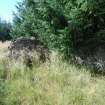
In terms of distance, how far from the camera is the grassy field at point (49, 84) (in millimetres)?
7023

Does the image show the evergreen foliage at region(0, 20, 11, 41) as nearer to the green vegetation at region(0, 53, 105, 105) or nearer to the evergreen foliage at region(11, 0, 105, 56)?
the evergreen foliage at region(11, 0, 105, 56)

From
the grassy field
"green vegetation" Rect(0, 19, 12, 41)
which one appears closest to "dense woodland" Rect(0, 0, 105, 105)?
the grassy field

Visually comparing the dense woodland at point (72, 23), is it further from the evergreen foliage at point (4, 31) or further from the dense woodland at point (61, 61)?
the evergreen foliage at point (4, 31)

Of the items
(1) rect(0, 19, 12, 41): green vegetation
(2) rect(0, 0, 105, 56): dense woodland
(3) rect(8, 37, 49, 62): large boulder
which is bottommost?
(3) rect(8, 37, 49, 62): large boulder

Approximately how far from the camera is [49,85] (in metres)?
7.71

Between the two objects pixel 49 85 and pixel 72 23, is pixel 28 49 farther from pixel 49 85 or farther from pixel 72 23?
pixel 49 85

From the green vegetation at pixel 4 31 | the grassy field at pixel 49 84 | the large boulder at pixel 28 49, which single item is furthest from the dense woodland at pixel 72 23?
the green vegetation at pixel 4 31

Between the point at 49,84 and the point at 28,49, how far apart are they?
213cm

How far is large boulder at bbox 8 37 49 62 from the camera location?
9266 millimetres

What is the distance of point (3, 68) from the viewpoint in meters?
8.34

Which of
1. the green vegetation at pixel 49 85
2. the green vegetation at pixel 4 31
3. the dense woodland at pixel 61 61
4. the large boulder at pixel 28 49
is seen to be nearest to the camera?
the green vegetation at pixel 49 85

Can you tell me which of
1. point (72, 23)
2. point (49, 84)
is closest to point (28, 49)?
point (72, 23)

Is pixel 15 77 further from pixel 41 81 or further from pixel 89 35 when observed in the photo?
pixel 89 35

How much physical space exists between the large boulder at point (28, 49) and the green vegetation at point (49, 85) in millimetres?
359
